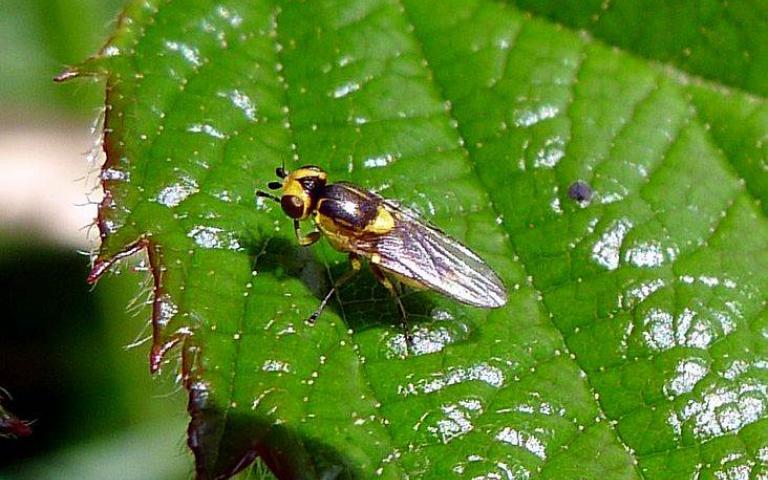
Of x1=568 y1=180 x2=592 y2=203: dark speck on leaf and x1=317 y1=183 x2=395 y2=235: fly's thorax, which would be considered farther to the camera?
x1=568 y1=180 x2=592 y2=203: dark speck on leaf

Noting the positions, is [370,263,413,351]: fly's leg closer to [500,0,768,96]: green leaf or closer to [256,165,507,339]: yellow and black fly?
[256,165,507,339]: yellow and black fly

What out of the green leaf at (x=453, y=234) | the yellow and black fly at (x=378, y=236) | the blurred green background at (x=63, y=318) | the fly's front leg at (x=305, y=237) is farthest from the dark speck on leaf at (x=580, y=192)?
the blurred green background at (x=63, y=318)

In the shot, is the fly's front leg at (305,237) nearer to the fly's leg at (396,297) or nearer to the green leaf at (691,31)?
the fly's leg at (396,297)

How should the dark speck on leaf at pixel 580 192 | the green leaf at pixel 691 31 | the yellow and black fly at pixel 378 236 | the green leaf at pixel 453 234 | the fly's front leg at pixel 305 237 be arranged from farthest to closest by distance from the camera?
the green leaf at pixel 691 31 < the dark speck on leaf at pixel 580 192 < the fly's front leg at pixel 305 237 < the yellow and black fly at pixel 378 236 < the green leaf at pixel 453 234

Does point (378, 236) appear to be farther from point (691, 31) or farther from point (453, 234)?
point (691, 31)

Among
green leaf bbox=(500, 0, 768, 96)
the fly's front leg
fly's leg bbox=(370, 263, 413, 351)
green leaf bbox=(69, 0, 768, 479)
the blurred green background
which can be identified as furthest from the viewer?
the blurred green background

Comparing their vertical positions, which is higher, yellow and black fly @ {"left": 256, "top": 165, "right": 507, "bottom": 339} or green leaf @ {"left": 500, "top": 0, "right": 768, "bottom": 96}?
green leaf @ {"left": 500, "top": 0, "right": 768, "bottom": 96}

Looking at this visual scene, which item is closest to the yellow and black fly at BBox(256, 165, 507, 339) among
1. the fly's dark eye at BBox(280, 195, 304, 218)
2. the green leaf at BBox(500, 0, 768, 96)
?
the fly's dark eye at BBox(280, 195, 304, 218)

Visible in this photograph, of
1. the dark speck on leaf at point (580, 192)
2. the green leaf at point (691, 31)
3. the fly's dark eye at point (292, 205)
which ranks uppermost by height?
the green leaf at point (691, 31)
